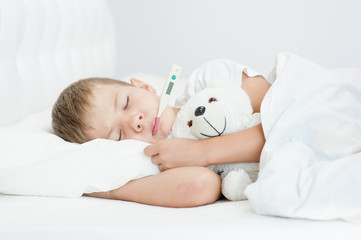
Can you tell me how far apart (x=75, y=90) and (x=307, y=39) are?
2230 mm

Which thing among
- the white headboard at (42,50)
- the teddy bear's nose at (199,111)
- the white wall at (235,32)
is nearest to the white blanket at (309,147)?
the teddy bear's nose at (199,111)

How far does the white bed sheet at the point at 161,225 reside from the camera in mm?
664

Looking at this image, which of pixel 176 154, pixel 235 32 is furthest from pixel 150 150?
pixel 235 32

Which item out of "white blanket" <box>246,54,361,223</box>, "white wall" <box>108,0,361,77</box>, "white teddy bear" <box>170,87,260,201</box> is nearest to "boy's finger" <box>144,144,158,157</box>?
"white teddy bear" <box>170,87,260,201</box>

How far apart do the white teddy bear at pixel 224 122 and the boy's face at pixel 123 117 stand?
0.11 metres

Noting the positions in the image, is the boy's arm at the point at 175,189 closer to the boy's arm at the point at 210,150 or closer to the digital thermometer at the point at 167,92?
the boy's arm at the point at 210,150

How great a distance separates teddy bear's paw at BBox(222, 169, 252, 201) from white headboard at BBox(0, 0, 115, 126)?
0.74 m

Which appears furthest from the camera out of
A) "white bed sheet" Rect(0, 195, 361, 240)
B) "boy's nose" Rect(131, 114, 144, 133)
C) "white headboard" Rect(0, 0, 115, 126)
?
"white headboard" Rect(0, 0, 115, 126)

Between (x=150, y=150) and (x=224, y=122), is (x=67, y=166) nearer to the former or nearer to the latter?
(x=150, y=150)

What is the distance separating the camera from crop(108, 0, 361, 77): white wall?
2.96 metres

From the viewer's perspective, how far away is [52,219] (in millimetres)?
750

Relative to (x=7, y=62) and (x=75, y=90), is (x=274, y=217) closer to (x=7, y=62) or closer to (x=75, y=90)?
(x=75, y=90)

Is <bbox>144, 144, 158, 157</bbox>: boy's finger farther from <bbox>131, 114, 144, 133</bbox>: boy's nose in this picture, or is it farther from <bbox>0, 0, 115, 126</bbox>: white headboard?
<bbox>0, 0, 115, 126</bbox>: white headboard

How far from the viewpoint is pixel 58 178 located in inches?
36.8
